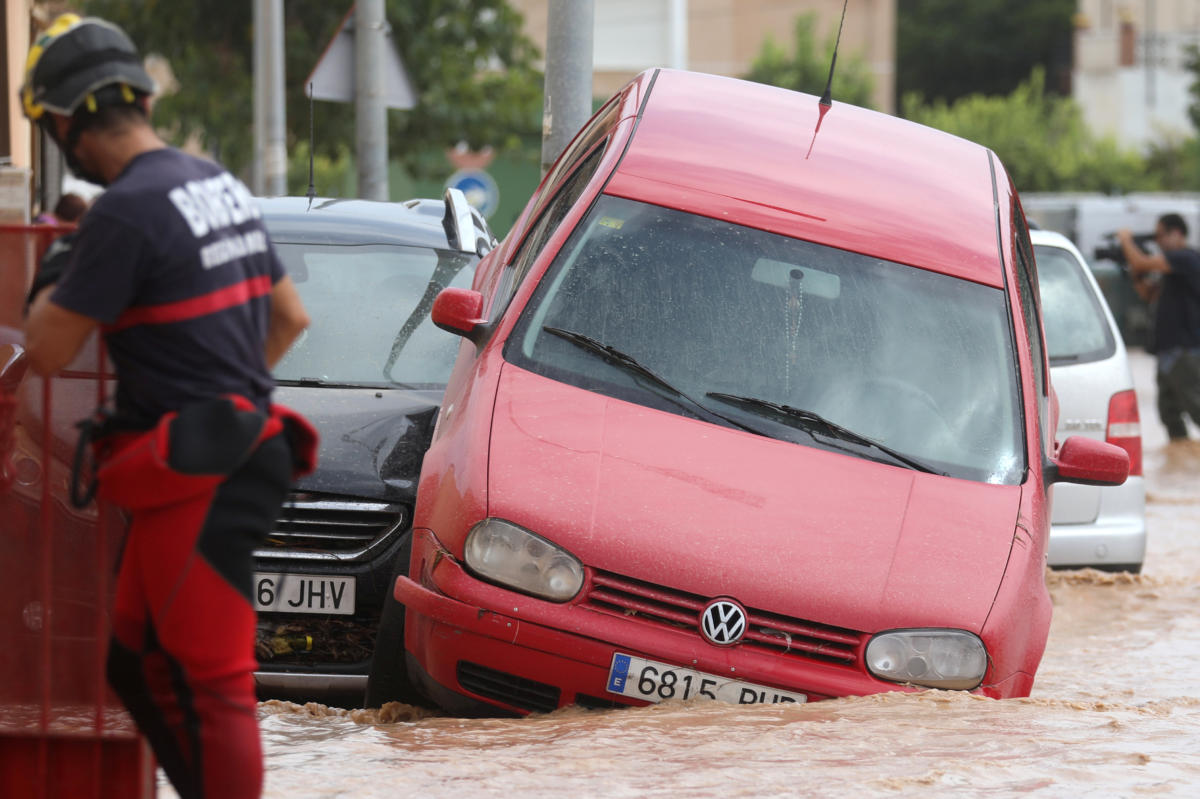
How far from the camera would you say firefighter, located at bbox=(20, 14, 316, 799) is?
3340mm

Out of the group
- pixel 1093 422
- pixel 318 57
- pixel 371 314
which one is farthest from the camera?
pixel 318 57

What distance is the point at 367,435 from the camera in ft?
20.5

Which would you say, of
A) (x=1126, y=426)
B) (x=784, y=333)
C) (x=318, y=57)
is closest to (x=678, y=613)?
(x=784, y=333)

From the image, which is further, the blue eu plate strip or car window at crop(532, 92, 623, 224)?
car window at crop(532, 92, 623, 224)

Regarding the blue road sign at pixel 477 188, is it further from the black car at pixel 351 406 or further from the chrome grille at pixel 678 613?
the chrome grille at pixel 678 613

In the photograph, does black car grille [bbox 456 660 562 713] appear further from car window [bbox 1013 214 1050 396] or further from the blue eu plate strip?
car window [bbox 1013 214 1050 396]

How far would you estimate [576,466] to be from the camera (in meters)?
5.12

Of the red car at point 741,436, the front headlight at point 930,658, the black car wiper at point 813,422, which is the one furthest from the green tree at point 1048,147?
the front headlight at point 930,658

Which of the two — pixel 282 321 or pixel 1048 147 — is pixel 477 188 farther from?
pixel 1048 147

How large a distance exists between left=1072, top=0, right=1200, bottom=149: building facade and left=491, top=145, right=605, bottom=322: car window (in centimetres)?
6250

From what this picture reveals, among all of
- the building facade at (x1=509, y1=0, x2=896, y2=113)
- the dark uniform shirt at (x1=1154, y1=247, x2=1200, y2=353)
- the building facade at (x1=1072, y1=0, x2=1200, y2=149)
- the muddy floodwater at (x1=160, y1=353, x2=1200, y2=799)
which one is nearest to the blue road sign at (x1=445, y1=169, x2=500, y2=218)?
the dark uniform shirt at (x1=1154, y1=247, x2=1200, y2=353)

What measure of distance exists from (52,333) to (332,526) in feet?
8.72

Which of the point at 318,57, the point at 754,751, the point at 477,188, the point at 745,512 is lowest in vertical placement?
the point at 477,188

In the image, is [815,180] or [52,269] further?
[815,180]
